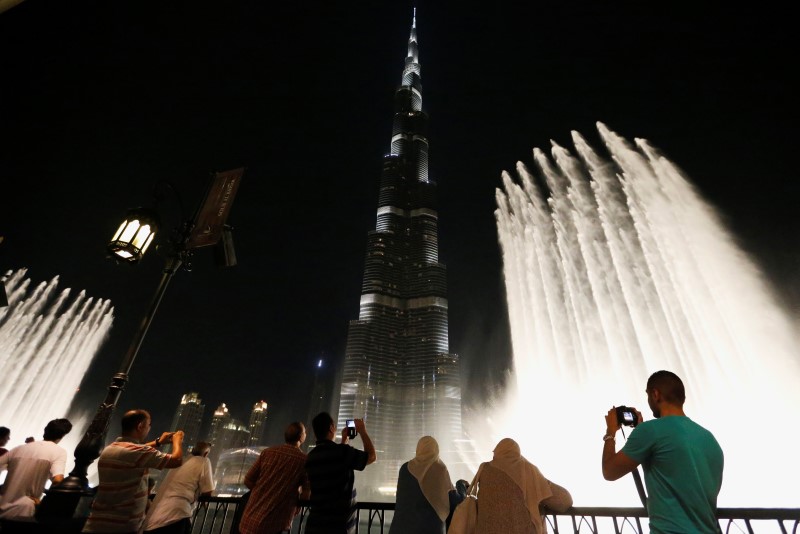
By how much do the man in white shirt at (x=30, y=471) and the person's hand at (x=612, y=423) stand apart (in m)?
7.45

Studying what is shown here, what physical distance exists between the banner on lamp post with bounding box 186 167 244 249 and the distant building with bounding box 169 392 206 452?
142749 mm

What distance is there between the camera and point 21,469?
5434 millimetres

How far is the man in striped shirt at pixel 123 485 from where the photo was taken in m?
4.06

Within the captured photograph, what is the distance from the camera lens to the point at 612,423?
3.28 meters

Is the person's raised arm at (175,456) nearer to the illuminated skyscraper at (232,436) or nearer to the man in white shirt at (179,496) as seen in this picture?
the man in white shirt at (179,496)

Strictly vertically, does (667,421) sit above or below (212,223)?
below

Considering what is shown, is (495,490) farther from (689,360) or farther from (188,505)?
(689,360)

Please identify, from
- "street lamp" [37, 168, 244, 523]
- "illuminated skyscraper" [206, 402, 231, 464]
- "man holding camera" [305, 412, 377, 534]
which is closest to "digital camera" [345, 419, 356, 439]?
"man holding camera" [305, 412, 377, 534]

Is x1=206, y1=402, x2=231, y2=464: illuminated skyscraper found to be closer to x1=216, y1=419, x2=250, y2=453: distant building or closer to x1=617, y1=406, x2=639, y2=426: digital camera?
x1=216, y1=419, x2=250, y2=453: distant building

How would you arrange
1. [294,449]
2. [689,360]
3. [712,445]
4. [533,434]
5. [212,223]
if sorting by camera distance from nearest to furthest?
1. [712,445]
2. [294,449]
3. [212,223]
4. [689,360]
5. [533,434]

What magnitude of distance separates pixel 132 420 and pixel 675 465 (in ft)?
18.2

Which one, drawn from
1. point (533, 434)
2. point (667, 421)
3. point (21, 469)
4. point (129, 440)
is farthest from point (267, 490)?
point (533, 434)

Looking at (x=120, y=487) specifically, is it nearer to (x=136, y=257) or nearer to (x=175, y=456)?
(x=175, y=456)

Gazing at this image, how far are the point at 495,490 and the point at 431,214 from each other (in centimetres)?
14969
